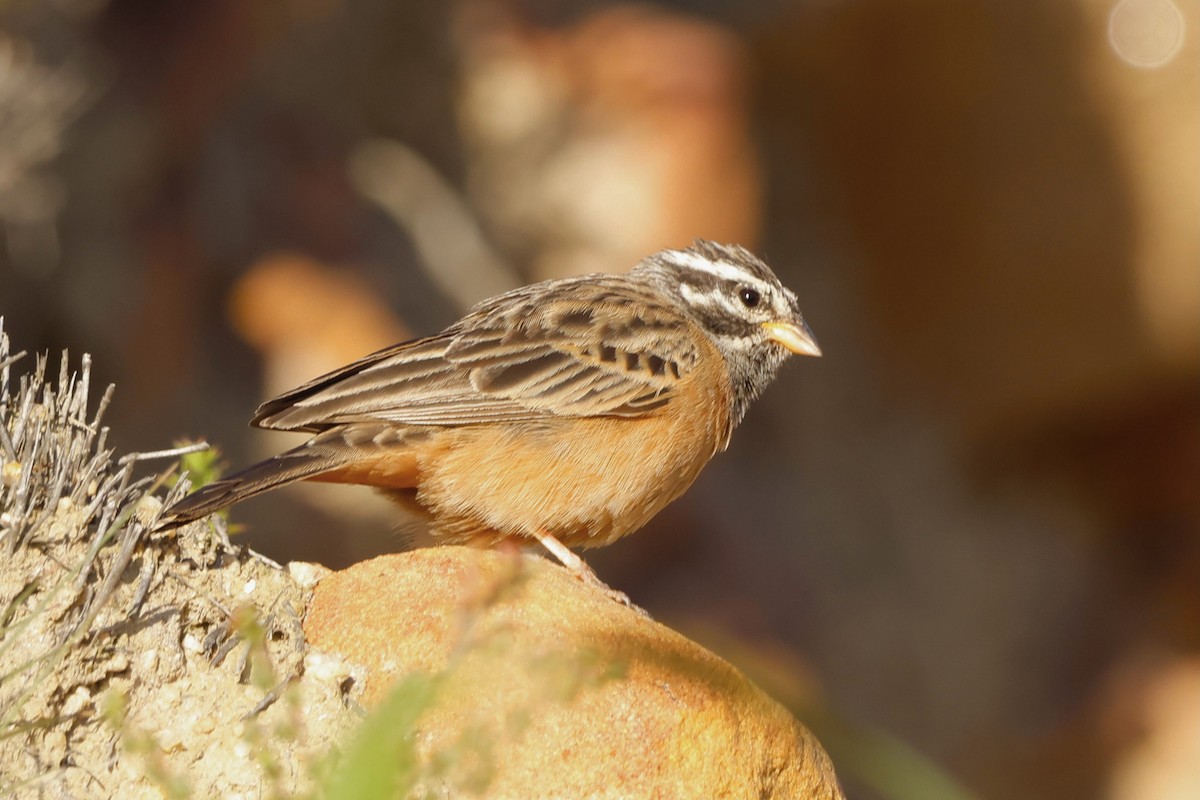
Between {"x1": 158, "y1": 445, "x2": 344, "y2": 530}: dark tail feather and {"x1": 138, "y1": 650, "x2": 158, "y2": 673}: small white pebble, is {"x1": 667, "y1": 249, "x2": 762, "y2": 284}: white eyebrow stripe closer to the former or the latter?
{"x1": 158, "y1": 445, "x2": 344, "y2": 530}: dark tail feather

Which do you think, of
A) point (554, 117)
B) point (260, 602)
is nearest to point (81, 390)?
point (260, 602)

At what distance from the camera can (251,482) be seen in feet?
15.2

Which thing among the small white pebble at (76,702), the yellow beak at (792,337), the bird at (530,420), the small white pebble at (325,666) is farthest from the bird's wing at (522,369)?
the small white pebble at (76,702)

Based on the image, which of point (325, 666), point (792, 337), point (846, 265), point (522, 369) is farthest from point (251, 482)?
point (846, 265)

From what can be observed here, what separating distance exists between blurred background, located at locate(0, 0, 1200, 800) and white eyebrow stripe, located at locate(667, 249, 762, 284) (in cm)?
548

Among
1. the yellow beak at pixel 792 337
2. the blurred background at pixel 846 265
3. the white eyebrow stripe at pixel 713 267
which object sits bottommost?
the blurred background at pixel 846 265

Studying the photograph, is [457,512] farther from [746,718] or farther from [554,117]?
[554,117]

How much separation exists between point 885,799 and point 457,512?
8.61m

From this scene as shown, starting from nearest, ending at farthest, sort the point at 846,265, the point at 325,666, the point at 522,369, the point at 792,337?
the point at 325,666, the point at 522,369, the point at 792,337, the point at 846,265

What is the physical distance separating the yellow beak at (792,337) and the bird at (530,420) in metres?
0.08

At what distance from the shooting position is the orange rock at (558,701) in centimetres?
389

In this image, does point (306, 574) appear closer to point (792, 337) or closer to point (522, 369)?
point (522, 369)

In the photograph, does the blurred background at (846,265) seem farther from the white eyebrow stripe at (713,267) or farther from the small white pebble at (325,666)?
the small white pebble at (325,666)

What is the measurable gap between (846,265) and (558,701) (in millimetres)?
10645
